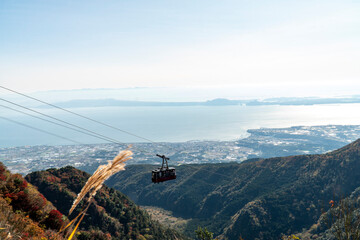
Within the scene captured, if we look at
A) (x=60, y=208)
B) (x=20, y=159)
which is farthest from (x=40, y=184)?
(x=20, y=159)

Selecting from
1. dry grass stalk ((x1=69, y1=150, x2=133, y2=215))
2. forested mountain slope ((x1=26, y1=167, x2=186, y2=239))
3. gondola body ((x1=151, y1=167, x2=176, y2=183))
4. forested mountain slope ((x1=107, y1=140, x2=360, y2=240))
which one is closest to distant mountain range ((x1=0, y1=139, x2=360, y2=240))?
forested mountain slope ((x1=107, y1=140, x2=360, y2=240))

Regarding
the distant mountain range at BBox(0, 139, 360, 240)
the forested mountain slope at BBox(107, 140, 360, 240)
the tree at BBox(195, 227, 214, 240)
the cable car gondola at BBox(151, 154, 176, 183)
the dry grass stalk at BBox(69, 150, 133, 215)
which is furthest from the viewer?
the forested mountain slope at BBox(107, 140, 360, 240)

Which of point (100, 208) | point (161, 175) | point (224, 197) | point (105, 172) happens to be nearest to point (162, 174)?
point (161, 175)

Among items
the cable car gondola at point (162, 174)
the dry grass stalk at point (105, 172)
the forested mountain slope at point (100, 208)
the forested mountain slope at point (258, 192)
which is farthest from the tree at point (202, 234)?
the forested mountain slope at point (258, 192)

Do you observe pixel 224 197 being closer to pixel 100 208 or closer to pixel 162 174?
pixel 100 208

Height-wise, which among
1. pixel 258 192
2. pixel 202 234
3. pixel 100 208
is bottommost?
pixel 258 192

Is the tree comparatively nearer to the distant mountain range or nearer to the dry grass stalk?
the distant mountain range

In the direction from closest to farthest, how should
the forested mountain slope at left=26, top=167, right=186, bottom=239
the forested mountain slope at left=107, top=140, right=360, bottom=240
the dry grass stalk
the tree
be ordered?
the dry grass stalk < the tree < the forested mountain slope at left=26, top=167, right=186, bottom=239 < the forested mountain slope at left=107, top=140, right=360, bottom=240

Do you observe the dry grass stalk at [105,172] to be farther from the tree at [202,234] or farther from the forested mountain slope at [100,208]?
the forested mountain slope at [100,208]
